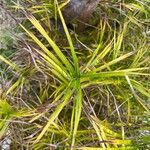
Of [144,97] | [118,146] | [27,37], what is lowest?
[118,146]

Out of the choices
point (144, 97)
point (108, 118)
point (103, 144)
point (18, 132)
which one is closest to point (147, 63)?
point (144, 97)

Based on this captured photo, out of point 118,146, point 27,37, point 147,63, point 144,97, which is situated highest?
point 27,37

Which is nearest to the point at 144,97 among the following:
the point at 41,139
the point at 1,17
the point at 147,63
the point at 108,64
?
the point at 147,63

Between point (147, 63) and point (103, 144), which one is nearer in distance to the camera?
point (103, 144)

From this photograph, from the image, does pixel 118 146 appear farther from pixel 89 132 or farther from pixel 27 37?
pixel 27 37

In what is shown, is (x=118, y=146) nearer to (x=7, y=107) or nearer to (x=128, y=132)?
(x=128, y=132)

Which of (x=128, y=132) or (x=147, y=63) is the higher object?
(x=147, y=63)
